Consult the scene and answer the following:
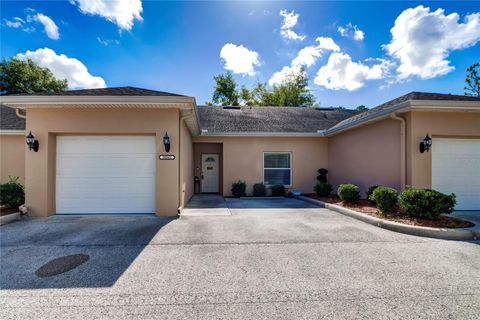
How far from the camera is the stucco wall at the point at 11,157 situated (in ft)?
29.0

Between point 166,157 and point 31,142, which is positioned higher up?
point 31,142

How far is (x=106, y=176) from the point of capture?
6539mm

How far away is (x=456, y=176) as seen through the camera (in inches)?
264

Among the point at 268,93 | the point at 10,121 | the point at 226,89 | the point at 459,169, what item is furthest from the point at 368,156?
the point at 226,89

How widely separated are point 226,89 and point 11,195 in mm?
26822

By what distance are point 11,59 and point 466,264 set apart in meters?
33.7

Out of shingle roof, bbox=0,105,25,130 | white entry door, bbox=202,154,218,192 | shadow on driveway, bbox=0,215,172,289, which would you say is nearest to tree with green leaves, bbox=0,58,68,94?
shingle roof, bbox=0,105,25,130

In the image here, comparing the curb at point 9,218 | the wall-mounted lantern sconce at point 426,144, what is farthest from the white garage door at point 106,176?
the wall-mounted lantern sconce at point 426,144

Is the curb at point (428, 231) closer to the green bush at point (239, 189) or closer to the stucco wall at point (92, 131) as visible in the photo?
the stucco wall at point (92, 131)

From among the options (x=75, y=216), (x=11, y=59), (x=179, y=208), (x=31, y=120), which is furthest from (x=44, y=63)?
(x=179, y=208)

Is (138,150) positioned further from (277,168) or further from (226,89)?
(226,89)

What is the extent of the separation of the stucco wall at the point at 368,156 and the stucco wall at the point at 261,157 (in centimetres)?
83

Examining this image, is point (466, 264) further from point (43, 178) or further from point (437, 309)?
point (43, 178)

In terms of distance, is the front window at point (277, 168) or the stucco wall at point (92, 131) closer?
the stucco wall at point (92, 131)
